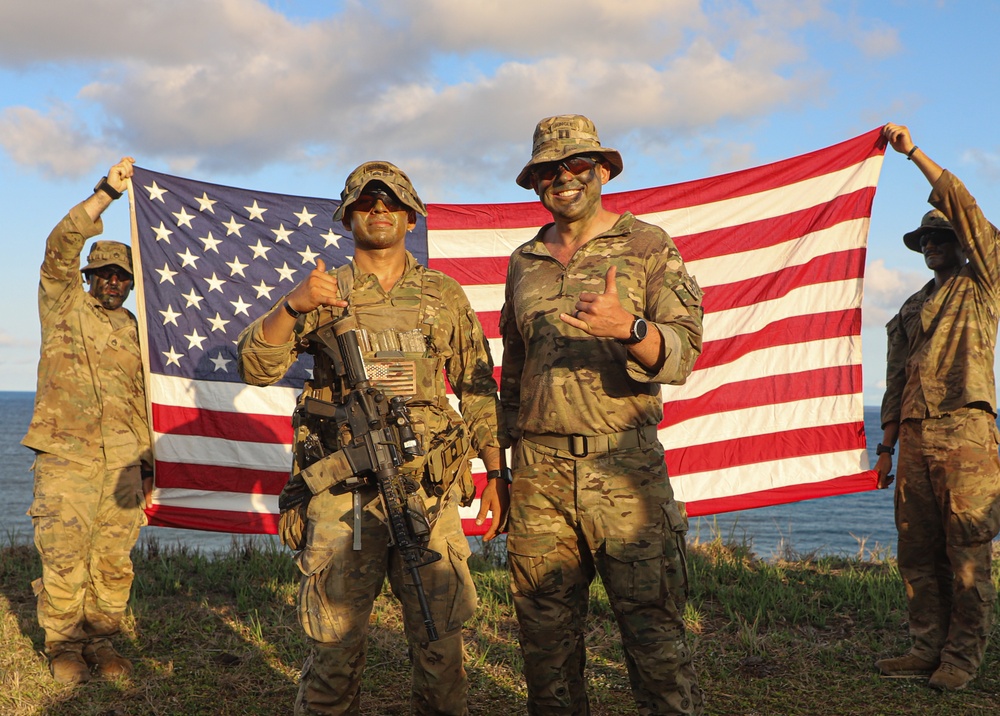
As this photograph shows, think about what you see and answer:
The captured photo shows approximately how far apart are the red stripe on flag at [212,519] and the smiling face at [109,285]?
4.77 ft

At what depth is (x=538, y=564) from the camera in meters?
3.53

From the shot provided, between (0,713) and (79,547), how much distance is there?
101 centimetres

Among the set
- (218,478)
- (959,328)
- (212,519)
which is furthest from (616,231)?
(212,519)

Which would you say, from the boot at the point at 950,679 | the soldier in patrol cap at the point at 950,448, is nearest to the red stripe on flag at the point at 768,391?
the soldier in patrol cap at the point at 950,448

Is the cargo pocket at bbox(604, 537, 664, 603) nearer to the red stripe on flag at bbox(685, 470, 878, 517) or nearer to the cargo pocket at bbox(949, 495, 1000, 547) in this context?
the cargo pocket at bbox(949, 495, 1000, 547)

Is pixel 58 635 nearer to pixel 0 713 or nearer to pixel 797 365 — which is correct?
pixel 0 713

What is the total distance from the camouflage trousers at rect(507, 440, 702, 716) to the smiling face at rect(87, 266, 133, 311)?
3555 mm

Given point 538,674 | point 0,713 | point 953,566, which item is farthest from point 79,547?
point 953,566

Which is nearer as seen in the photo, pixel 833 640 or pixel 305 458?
pixel 305 458

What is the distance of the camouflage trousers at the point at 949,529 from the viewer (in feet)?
15.5

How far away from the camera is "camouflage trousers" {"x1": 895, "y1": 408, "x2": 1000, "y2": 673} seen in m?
4.71

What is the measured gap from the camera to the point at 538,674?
3.56 metres

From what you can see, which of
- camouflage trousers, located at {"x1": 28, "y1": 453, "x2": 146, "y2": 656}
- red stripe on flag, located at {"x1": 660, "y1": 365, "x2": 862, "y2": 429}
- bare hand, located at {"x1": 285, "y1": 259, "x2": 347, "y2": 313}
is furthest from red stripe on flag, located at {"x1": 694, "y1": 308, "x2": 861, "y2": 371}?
camouflage trousers, located at {"x1": 28, "y1": 453, "x2": 146, "y2": 656}

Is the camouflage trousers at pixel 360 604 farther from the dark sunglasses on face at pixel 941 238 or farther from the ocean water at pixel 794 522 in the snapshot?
the ocean water at pixel 794 522
